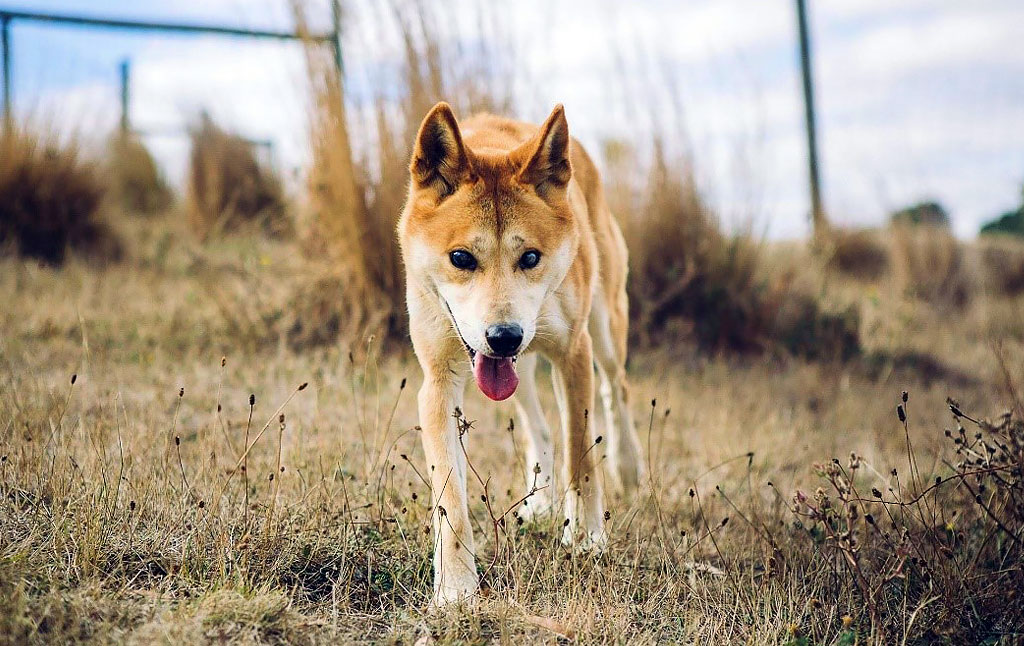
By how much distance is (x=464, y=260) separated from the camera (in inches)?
113

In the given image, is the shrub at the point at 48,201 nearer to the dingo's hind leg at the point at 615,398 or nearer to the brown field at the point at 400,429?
the brown field at the point at 400,429

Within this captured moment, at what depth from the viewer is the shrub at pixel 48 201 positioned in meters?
7.33

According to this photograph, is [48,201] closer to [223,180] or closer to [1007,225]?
[223,180]

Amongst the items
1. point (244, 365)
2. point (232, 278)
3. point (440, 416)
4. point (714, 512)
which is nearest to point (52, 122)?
point (232, 278)

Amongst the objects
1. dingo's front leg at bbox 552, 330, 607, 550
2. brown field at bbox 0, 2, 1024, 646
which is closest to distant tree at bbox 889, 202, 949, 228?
brown field at bbox 0, 2, 1024, 646

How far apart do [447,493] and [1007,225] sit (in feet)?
46.2

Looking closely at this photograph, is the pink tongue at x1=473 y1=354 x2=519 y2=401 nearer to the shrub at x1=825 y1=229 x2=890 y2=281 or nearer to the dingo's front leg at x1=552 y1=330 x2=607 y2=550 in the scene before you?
the dingo's front leg at x1=552 y1=330 x2=607 y2=550

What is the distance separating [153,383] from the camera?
489cm

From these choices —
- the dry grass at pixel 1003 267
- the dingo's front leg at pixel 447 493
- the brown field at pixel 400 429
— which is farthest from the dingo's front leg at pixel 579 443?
the dry grass at pixel 1003 267

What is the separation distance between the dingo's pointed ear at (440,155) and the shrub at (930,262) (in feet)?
27.6

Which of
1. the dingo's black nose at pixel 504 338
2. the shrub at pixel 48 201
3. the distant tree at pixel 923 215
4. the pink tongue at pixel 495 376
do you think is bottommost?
the pink tongue at pixel 495 376

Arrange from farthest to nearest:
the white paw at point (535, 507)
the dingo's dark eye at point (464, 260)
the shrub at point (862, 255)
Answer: the shrub at point (862, 255) → the white paw at point (535, 507) → the dingo's dark eye at point (464, 260)

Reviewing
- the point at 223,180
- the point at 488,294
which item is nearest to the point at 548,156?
the point at 488,294

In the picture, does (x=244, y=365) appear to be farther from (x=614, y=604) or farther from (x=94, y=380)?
(x=614, y=604)
